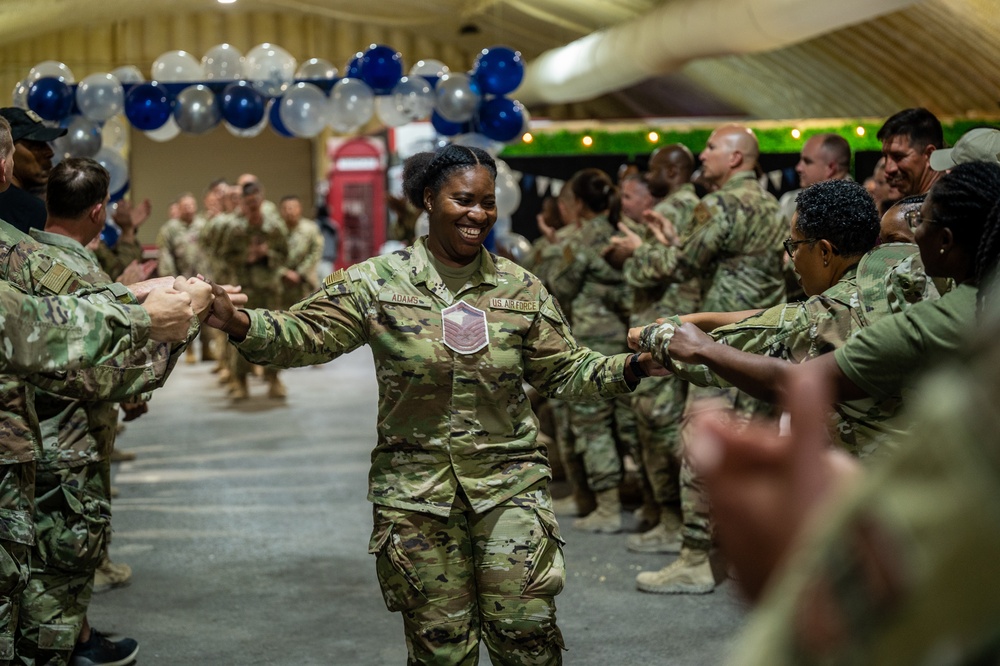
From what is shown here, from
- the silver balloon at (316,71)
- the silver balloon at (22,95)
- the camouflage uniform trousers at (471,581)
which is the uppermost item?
the silver balloon at (316,71)

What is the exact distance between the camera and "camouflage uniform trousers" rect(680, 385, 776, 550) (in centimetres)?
463

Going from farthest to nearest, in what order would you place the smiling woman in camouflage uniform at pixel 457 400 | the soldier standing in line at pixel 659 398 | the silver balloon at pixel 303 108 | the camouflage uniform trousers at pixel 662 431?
the silver balloon at pixel 303 108
the camouflage uniform trousers at pixel 662 431
the soldier standing in line at pixel 659 398
the smiling woman in camouflage uniform at pixel 457 400

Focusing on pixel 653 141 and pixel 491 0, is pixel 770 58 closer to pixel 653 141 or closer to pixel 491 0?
pixel 653 141

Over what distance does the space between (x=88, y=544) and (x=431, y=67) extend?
5.99m

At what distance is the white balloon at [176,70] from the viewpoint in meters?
8.87

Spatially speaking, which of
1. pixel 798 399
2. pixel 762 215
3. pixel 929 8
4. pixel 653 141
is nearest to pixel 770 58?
pixel 653 141

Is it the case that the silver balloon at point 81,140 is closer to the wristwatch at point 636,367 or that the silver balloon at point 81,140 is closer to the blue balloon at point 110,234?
the blue balloon at point 110,234

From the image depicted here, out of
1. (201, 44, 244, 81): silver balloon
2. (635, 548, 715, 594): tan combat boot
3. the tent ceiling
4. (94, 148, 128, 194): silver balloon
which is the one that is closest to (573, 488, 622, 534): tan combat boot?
(635, 548, 715, 594): tan combat boot

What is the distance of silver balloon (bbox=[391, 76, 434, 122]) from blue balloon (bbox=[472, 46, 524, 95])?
40 cm

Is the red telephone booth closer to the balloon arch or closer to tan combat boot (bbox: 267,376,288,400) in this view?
tan combat boot (bbox: 267,376,288,400)

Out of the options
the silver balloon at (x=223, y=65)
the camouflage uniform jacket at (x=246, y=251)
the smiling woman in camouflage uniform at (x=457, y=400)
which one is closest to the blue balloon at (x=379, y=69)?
the silver balloon at (x=223, y=65)

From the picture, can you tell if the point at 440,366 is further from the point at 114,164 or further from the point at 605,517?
the point at 114,164

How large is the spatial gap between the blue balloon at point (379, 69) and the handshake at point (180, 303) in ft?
19.9

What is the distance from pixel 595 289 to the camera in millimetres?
6250
